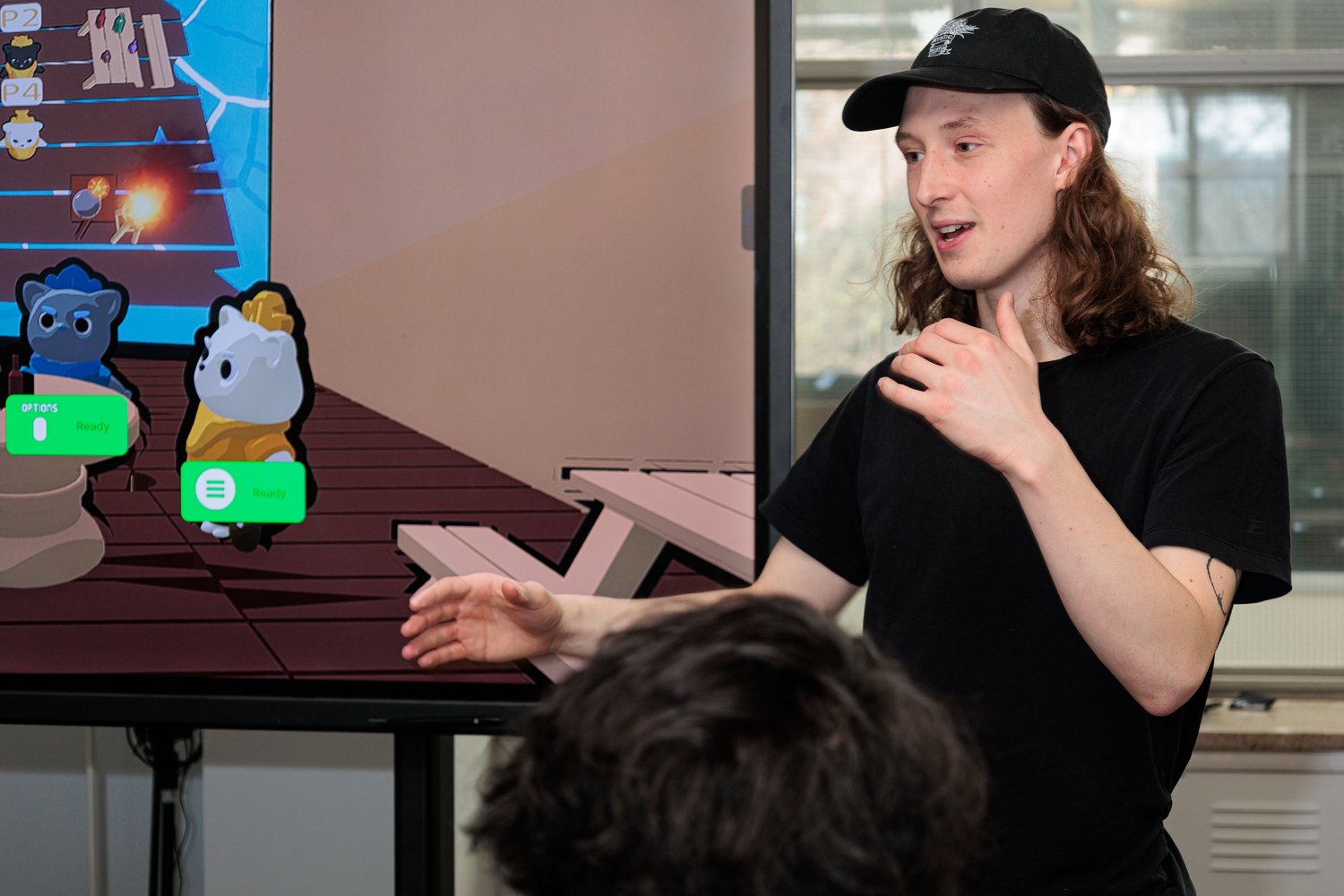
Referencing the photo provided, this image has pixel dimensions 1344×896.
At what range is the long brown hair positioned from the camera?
1.26m

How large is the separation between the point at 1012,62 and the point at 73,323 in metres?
1.44

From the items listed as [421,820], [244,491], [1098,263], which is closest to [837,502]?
[1098,263]

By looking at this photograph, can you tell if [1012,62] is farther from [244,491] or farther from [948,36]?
[244,491]

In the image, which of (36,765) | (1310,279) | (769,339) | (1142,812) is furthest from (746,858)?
(1310,279)

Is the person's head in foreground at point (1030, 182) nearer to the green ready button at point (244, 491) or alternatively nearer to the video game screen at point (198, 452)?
the video game screen at point (198, 452)

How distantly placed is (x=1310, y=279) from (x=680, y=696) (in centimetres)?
259

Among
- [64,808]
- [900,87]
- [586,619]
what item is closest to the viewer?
[900,87]

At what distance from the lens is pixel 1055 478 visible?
1043 mm

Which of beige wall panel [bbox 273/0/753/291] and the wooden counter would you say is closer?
beige wall panel [bbox 273/0/753/291]

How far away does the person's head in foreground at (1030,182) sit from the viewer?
1.27 m

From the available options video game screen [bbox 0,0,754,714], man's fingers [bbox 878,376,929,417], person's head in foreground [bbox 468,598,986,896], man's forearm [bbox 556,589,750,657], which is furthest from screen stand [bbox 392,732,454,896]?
person's head in foreground [bbox 468,598,986,896]

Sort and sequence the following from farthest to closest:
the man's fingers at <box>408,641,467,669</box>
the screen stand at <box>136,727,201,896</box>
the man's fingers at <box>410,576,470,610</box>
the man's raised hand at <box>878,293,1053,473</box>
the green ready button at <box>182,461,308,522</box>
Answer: the screen stand at <box>136,727,201,896</box> → the green ready button at <box>182,461,308,522</box> → the man's fingers at <box>408,641,467,669</box> → the man's fingers at <box>410,576,470,610</box> → the man's raised hand at <box>878,293,1053,473</box>

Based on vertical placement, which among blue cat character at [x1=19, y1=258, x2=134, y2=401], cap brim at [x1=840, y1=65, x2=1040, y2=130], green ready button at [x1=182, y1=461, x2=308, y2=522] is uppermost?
cap brim at [x1=840, y1=65, x2=1040, y2=130]

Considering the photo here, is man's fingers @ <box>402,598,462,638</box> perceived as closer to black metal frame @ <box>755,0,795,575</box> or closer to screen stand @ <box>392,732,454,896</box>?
screen stand @ <box>392,732,454,896</box>
